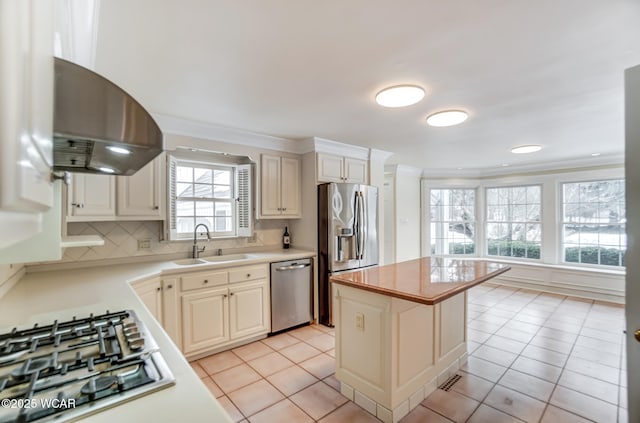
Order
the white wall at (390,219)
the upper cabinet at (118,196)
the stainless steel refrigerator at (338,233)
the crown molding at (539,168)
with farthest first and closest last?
the white wall at (390,219) → the crown molding at (539,168) → the stainless steel refrigerator at (338,233) → the upper cabinet at (118,196)

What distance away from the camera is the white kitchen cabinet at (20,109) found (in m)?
0.22

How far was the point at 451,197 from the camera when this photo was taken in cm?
650

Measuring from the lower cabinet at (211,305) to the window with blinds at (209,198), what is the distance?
68cm

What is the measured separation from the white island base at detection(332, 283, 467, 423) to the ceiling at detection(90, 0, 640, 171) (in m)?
Answer: 1.52

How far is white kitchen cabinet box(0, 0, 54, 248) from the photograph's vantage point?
22 cm

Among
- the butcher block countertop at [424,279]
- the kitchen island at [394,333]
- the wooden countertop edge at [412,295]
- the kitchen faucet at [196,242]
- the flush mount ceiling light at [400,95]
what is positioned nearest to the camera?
the wooden countertop edge at [412,295]

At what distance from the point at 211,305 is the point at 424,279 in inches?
78.1

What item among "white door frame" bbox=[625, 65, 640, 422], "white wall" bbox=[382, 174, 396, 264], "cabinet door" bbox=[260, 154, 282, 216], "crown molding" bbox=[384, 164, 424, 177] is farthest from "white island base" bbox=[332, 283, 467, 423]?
"crown molding" bbox=[384, 164, 424, 177]

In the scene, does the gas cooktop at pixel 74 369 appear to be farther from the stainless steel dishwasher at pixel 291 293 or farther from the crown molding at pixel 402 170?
the crown molding at pixel 402 170

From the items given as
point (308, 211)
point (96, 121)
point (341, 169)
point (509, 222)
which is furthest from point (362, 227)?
point (509, 222)

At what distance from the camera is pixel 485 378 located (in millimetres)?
2537

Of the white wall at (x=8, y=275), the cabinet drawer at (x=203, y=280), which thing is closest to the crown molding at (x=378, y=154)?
the cabinet drawer at (x=203, y=280)

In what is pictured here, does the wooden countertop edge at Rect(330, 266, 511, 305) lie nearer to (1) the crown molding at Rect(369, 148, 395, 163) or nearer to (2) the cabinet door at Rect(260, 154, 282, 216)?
(2) the cabinet door at Rect(260, 154, 282, 216)

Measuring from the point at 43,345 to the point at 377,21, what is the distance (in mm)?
1962
